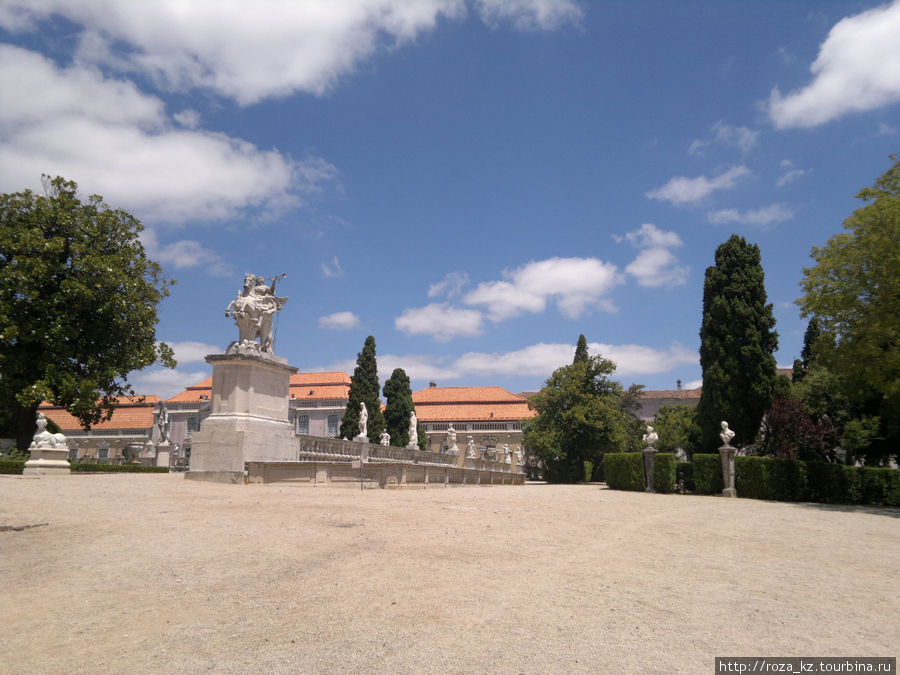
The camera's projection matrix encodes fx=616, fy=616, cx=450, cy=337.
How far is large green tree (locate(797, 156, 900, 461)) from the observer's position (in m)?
21.1

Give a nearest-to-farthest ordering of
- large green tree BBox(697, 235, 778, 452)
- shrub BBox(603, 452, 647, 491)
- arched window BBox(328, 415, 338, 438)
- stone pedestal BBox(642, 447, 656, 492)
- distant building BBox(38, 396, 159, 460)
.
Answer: stone pedestal BBox(642, 447, 656, 492)
shrub BBox(603, 452, 647, 491)
large green tree BBox(697, 235, 778, 452)
distant building BBox(38, 396, 159, 460)
arched window BBox(328, 415, 338, 438)

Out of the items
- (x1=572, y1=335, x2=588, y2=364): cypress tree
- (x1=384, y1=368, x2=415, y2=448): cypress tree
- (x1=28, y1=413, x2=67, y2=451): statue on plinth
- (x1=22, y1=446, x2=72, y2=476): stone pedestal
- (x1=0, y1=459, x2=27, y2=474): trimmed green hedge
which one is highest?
(x1=572, y1=335, x2=588, y2=364): cypress tree

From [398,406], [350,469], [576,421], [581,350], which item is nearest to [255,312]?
[350,469]

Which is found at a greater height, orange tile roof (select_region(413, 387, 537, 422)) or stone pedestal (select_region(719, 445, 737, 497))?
orange tile roof (select_region(413, 387, 537, 422))

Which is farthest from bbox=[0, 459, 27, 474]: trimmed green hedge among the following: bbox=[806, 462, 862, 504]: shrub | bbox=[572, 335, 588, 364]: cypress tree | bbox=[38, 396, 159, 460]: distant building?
bbox=[38, 396, 159, 460]: distant building

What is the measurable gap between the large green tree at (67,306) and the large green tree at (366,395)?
89.2ft

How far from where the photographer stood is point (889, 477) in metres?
23.1

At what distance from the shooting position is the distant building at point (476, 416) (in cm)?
7038

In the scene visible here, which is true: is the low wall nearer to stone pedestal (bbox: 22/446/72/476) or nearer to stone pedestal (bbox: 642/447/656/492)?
stone pedestal (bbox: 22/446/72/476)

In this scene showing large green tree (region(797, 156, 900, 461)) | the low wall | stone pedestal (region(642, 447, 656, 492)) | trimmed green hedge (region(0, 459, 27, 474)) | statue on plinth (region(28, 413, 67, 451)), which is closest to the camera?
the low wall

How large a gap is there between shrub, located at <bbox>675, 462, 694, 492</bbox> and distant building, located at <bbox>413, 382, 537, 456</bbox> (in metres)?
40.6

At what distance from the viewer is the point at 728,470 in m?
24.2

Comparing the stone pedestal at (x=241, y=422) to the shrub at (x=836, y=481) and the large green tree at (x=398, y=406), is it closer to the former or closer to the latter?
the shrub at (x=836, y=481)

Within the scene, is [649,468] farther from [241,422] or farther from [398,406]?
[398,406]
